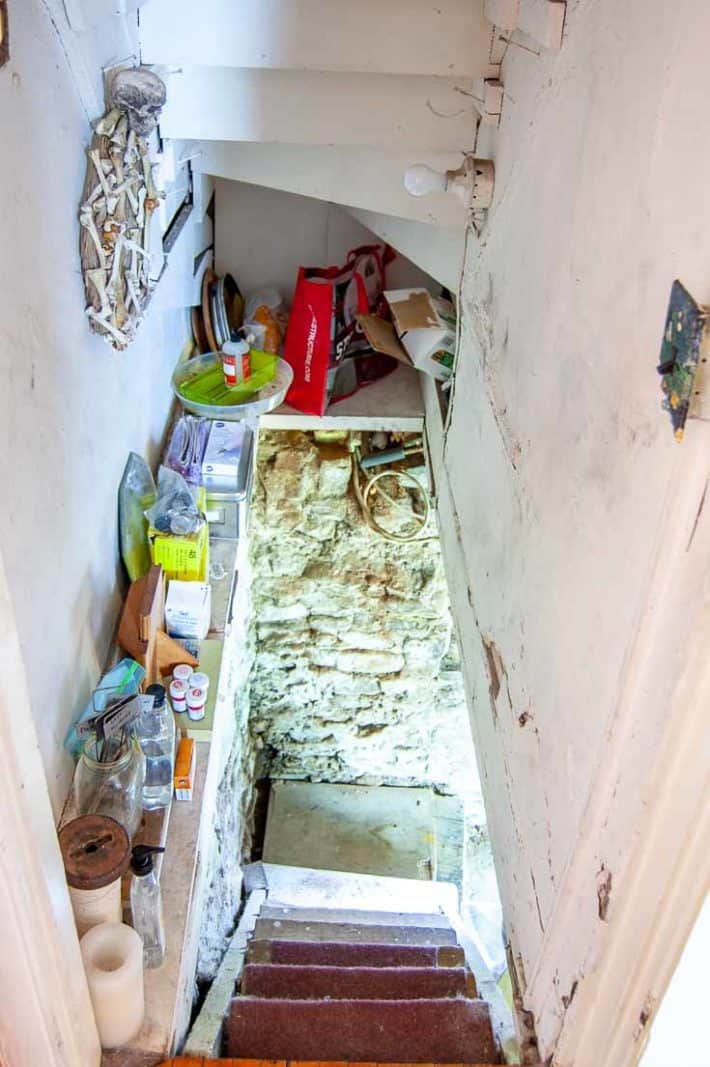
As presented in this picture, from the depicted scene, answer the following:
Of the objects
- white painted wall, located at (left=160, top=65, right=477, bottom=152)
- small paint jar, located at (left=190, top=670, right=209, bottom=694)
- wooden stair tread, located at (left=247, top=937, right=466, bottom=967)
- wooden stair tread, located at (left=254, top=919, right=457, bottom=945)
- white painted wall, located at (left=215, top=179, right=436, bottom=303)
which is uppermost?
white painted wall, located at (left=160, top=65, right=477, bottom=152)

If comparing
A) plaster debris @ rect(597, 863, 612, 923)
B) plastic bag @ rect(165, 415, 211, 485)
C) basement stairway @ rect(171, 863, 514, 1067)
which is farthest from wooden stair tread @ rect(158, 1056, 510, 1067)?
plastic bag @ rect(165, 415, 211, 485)

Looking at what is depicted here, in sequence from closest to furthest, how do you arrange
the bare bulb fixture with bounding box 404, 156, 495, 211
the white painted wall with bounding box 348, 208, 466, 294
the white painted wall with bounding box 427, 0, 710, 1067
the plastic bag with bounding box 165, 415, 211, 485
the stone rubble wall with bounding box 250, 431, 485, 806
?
the white painted wall with bounding box 427, 0, 710, 1067 → the bare bulb fixture with bounding box 404, 156, 495, 211 → the white painted wall with bounding box 348, 208, 466, 294 → the plastic bag with bounding box 165, 415, 211, 485 → the stone rubble wall with bounding box 250, 431, 485, 806

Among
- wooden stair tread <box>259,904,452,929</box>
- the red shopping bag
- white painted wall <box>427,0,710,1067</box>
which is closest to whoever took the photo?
white painted wall <box>427,0,710,1067</box>

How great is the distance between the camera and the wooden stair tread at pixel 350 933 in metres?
2.57

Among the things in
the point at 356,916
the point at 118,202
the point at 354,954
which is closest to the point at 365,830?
the point at 356,916

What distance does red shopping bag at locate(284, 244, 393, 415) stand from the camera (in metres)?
2.77

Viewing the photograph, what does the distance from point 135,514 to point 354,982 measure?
46.6 inches

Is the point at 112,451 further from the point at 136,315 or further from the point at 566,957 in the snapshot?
the point at 566,957

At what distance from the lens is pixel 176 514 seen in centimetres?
201

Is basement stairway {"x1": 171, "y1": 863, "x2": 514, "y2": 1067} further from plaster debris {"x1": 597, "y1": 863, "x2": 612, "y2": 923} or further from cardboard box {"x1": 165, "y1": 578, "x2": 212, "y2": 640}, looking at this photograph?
cardboard box {"x1": 165, "y1": 578, "x2": 212, "y2": 640}

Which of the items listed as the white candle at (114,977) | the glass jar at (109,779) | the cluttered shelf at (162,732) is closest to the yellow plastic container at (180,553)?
the cluttered shelf at (162,732)

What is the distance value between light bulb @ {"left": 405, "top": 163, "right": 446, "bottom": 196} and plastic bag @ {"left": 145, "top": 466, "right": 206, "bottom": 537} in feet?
2.82

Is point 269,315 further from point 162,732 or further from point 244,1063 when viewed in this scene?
point 244,1063

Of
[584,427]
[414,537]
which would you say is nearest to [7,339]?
[584,427]
